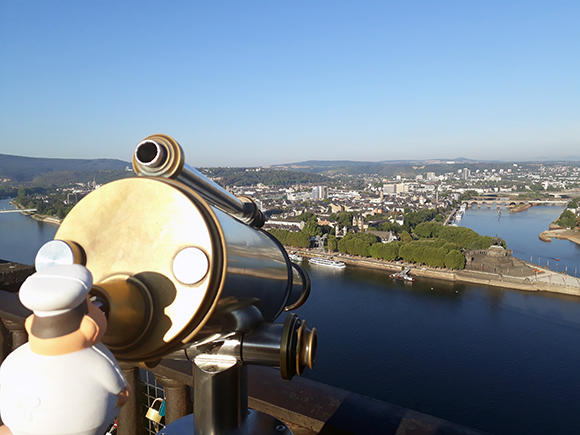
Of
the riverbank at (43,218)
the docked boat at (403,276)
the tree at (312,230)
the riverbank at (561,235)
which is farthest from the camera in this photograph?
the riverbank at (43,218)

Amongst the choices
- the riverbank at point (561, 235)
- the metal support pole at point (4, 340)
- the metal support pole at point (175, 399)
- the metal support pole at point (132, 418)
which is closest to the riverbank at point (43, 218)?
the metal support pole at point (4, 340)

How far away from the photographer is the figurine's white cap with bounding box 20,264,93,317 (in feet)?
0.83

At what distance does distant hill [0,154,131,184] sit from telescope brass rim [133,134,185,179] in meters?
58.3

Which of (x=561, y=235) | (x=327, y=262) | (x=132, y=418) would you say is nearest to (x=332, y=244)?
(x=327, y=262)

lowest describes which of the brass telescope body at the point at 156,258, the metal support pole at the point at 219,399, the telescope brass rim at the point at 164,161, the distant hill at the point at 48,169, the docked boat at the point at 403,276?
the docked boat at the point at 403,276

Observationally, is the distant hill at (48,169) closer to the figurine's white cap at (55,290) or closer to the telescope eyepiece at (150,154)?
the telescope eyepiece at (150,154)

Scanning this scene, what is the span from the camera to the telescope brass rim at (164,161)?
466 mm

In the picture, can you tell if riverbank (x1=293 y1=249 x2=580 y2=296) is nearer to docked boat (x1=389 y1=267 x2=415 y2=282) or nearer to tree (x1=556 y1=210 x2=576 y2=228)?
docked boat (x1=389 y1=267 x2=415 y2=282)

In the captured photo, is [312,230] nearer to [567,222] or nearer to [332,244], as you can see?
[332,244]

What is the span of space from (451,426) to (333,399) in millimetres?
207

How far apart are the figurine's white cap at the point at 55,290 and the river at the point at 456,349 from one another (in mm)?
6501

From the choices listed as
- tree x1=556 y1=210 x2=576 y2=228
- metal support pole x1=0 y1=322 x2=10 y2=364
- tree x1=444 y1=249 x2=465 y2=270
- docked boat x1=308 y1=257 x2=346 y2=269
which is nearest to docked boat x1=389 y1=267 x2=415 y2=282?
tree x1=444 y1=249 x2=465 y2=270

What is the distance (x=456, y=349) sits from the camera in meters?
8.35

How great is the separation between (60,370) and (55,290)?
0.06 meters
